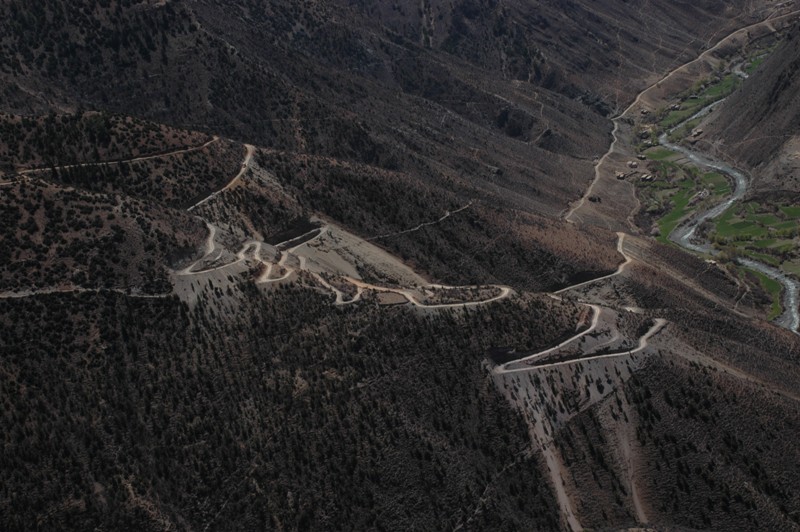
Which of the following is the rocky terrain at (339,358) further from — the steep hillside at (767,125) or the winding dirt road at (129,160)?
the steep hillside at (767,125)

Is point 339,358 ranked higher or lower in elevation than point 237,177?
lower

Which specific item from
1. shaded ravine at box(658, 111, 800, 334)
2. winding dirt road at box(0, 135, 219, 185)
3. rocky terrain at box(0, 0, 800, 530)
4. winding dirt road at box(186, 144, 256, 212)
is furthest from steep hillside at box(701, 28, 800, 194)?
winding dirt road at box(0, 135, 219, 185)

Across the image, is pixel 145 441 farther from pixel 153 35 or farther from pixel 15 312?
pixel 153 35

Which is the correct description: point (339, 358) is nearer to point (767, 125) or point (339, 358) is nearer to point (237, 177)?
point (237, 177)

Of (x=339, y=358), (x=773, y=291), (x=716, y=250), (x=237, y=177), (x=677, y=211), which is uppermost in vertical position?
(x=237, y=177)

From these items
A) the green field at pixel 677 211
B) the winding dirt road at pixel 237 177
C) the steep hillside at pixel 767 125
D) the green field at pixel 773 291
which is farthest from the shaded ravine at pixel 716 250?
the winding dirt road at pixel 237 177

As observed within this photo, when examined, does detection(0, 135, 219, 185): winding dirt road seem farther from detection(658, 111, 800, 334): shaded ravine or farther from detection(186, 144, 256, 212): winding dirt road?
detection(658, 111, 800, 334): shaded ravine

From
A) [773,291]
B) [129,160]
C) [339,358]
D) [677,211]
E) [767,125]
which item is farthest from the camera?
[767,125]

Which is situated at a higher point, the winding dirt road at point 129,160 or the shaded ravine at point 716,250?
the winding dirt road at point 129,160

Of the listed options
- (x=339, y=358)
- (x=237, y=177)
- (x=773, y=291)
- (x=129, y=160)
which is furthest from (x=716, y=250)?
(x=129, y=160)
